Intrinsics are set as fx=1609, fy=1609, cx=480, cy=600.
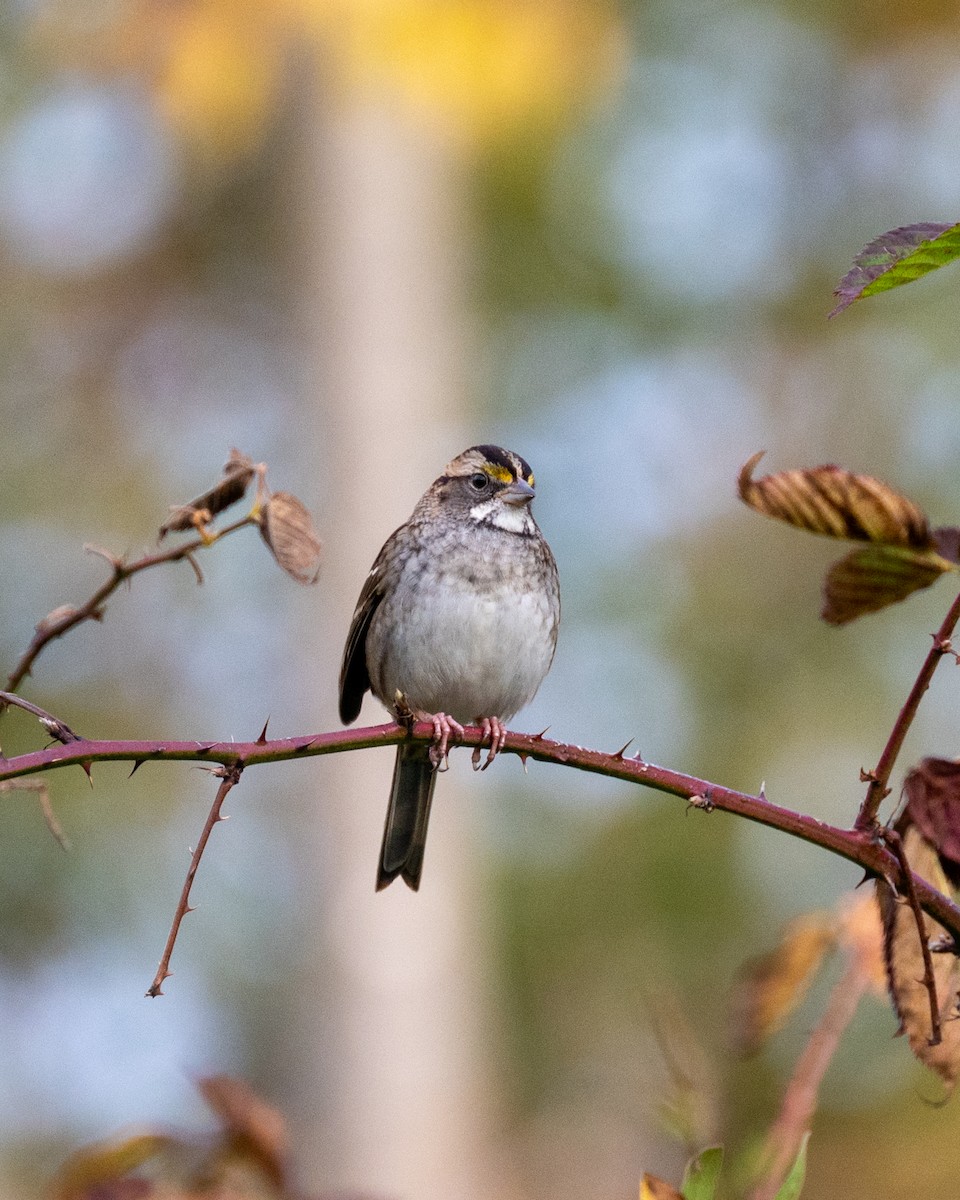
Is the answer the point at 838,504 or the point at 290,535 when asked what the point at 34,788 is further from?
the point at 838,504

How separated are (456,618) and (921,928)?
111 inches

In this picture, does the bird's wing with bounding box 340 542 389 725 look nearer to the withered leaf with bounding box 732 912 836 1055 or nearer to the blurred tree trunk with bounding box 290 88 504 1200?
the withered leaf with bounding box 732 912 836 1055

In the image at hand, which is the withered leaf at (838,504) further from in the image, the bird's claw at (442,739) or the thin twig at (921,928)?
the bird's claw at (442,739)

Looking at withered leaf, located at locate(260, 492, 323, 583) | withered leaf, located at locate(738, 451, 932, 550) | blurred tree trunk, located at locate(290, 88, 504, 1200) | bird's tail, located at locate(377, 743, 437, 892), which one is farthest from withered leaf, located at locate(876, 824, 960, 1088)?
blurred tree trunk, located at locate(290, 88, 504, 1200)

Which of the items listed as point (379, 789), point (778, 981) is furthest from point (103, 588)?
point (379, 789)

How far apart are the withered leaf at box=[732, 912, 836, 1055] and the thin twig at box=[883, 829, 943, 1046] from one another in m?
0.43

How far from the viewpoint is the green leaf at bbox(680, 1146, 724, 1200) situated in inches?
55.3

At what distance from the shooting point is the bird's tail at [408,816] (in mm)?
4512

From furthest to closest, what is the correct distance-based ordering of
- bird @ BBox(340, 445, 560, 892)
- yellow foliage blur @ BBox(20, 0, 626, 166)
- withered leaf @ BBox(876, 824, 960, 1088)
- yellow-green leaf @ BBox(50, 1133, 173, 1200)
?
1. yellow foliage blur @ BBox(20, 0, 626, 166)
2. bird @ BBox(340, 445, 560, 892)
3. yellow-green leaf @ BBox(50, 1133, 173, 1200)
4. withered leaf @ BBox(876, 824, 960, 1088)

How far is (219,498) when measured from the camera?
2.26 meters

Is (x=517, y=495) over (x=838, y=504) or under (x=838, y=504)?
over

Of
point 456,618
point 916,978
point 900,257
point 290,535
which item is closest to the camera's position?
point 900,257

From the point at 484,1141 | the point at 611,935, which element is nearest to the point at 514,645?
the point at 484,1141

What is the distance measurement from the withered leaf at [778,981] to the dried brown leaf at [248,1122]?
0.63 meters
